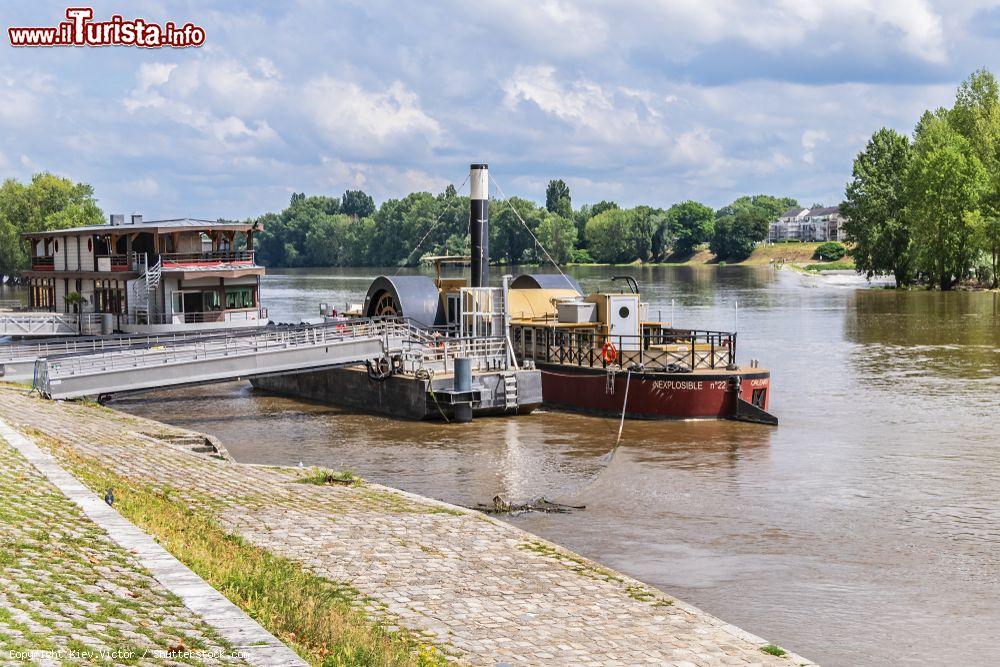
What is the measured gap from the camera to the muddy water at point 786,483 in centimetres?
2012

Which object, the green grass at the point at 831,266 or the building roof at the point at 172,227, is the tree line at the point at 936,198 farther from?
the building roof at the point at 172,227

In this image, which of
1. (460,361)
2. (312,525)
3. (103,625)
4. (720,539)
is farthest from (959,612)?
(460,361)

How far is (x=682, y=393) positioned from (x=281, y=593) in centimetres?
2771

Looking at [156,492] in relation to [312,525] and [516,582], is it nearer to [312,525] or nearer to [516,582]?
[312,525]

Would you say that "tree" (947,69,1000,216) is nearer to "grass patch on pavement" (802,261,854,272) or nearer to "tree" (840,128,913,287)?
"tree" (840,128,913,287)

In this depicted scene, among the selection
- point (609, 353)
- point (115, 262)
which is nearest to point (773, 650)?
point (609, 353)

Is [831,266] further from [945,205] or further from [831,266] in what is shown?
[945,205]

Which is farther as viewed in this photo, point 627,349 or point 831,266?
point 831,266

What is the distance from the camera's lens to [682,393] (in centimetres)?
4156

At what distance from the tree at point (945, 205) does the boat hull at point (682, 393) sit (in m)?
83.9

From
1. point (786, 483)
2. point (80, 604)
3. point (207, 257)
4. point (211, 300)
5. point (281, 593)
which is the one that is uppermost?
point (207, 257)

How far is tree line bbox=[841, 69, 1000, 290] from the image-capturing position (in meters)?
120

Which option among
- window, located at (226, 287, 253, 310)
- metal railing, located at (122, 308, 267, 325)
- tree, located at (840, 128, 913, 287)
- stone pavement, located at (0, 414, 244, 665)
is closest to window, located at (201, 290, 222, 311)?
metal railing, located at (122, 308, 267, 325)

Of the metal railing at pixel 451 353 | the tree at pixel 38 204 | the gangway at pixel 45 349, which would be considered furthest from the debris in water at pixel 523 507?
the tree at pixel 38 204
